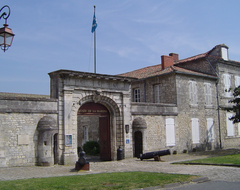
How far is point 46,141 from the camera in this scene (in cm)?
1190

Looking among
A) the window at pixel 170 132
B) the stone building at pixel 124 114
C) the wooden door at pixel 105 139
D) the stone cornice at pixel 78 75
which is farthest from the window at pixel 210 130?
the stone cornice at pixel 78 75

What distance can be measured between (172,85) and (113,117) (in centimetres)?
564

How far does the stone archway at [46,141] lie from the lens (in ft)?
38.7

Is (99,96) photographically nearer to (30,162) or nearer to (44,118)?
(44,118)

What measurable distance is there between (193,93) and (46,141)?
11.4 metres

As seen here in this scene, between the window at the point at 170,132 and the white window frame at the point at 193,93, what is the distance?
2.70 m

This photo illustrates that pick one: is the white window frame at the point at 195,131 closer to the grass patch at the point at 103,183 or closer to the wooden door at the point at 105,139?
the wooden door at the point at 105,139

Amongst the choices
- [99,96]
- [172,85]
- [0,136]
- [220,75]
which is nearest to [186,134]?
[172,85]

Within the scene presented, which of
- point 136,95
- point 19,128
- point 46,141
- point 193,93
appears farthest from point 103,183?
point 136,95

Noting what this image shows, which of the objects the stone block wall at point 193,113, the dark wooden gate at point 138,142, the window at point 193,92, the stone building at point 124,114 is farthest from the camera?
the window at point 193,92

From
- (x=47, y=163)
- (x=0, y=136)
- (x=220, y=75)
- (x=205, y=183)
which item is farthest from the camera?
(x=220, y=75)

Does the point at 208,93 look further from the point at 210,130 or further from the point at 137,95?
the point at 137,95

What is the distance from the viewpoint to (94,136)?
2095cm

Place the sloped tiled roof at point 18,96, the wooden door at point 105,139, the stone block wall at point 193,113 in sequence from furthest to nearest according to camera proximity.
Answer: the stone block wall at point 193,113, the wooden door at point 105,139, the sloped tiled roof at point 18,96
